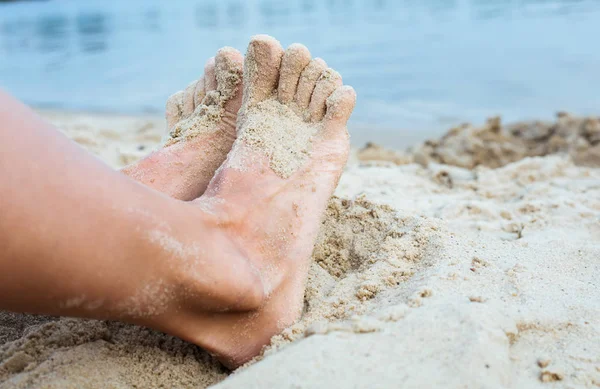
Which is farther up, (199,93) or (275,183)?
(199,93)

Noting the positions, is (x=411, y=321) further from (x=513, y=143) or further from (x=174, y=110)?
(x=513, y=143)

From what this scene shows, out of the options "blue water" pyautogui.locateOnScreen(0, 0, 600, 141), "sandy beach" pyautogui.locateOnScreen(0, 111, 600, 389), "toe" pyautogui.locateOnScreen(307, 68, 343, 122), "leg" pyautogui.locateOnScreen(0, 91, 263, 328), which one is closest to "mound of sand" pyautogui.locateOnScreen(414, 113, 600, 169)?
"blue water" pyautogui.locateOnScreen(0, 0, 600, 141)

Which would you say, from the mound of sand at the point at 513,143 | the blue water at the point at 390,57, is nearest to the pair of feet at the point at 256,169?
the mound of sand at the point at 513,143

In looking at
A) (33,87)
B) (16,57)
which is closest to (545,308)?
(33,87)

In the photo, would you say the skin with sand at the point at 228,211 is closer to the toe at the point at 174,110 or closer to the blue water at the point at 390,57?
the toe at the point at 174,110

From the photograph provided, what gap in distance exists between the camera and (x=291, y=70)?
181cm

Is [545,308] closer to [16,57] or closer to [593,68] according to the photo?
[593,68]

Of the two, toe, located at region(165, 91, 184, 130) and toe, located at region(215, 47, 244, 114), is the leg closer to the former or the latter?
toe, located at region(215, 47, 244, 114)

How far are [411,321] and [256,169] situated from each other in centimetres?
64

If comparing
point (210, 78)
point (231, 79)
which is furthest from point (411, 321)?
point (210, 78)

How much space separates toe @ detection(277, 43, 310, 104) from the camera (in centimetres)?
181

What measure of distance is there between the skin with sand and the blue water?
7.34 feet

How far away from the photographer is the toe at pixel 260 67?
5.81 feet

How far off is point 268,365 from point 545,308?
0.62m
